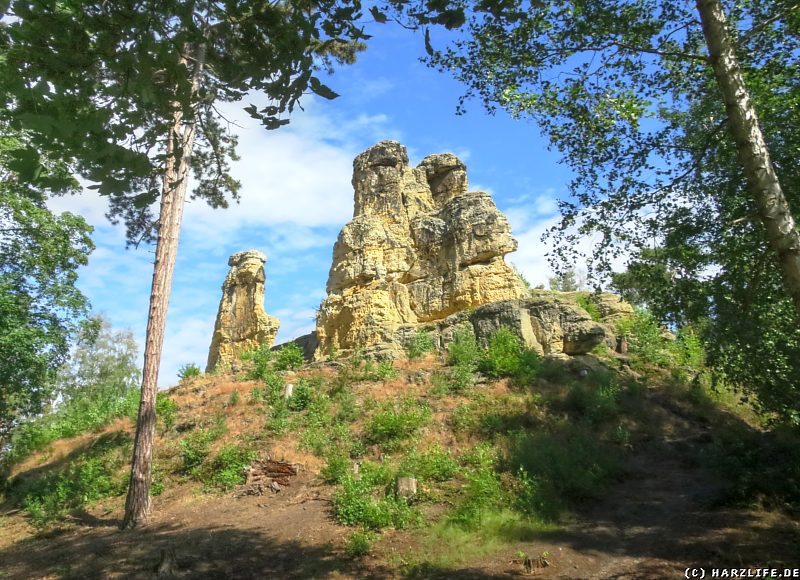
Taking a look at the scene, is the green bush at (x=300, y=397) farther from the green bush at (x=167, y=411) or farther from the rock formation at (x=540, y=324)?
the rock formation at (x=540, y=324)

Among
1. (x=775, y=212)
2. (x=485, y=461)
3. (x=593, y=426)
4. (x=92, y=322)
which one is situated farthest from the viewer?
(x=92, y=322)

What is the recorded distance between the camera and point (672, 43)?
7.34m

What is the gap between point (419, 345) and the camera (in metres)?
19.9

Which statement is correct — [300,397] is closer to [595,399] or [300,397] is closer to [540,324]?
[595,399]

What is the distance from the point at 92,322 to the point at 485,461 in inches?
539

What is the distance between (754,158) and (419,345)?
15155 millimetres

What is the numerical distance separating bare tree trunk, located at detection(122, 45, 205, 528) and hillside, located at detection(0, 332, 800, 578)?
2.03ft

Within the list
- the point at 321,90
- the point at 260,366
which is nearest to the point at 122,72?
the point at 321,90

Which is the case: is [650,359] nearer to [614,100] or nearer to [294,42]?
[614,100]

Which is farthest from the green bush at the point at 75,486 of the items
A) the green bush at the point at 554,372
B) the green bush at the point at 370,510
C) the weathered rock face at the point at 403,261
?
the green bush at the point at 554,372

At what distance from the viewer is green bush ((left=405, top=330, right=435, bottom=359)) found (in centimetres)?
1922

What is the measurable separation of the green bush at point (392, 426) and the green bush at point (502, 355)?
12.1ft

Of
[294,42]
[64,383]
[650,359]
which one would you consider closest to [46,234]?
[294,42]

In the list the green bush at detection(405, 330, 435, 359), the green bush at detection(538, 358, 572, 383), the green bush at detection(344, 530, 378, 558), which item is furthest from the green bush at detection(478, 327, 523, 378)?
the green bush at detection(344, 530, 378, 558)
